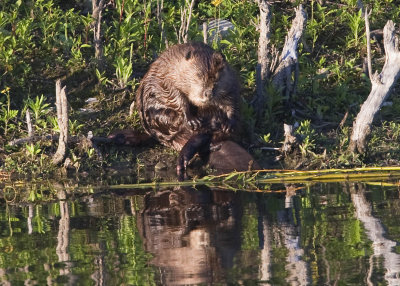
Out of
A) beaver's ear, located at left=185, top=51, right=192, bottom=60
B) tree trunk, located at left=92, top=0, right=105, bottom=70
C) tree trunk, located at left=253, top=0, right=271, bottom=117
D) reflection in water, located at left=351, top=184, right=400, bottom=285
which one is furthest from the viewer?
tree trunk, located at left=92, top=0, right=105, bottom=70

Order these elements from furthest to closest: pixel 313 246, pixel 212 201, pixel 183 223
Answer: pixel 212 201, pixel 183 223, pixel 313 246

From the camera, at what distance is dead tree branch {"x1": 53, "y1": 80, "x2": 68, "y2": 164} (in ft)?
23.1

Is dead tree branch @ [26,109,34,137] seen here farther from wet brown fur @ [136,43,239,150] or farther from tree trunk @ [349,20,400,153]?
tree trunk @ [349,20,400,153]

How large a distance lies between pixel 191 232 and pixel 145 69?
12.6 ft

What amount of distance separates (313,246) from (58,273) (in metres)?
Answer: 1.28

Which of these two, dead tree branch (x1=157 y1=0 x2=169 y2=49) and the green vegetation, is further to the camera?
dead tree branch (x1=157 y1=0 x2=169 y2=49)

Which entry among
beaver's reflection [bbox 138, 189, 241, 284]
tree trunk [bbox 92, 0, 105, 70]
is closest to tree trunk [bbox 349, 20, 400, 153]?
beaver's reflection [bbox 138, 189, 241, 284]

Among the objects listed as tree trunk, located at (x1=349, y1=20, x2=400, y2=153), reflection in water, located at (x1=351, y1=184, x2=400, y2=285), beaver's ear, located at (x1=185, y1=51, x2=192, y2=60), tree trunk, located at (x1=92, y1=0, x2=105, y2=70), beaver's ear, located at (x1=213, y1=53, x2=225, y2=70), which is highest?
tree trunk, located at (x1=92, y1=0, x2=105, y2=70)

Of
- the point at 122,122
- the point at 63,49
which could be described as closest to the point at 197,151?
the point at 122,122

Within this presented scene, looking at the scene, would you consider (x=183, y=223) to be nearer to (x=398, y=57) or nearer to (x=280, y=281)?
(x=280, y=281)

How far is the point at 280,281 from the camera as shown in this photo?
397cm

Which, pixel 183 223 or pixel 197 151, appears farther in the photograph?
pixel 197 151

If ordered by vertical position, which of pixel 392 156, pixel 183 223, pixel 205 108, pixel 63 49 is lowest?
pixel 183 223

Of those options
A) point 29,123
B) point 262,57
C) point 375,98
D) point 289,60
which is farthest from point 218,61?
point 29,123
